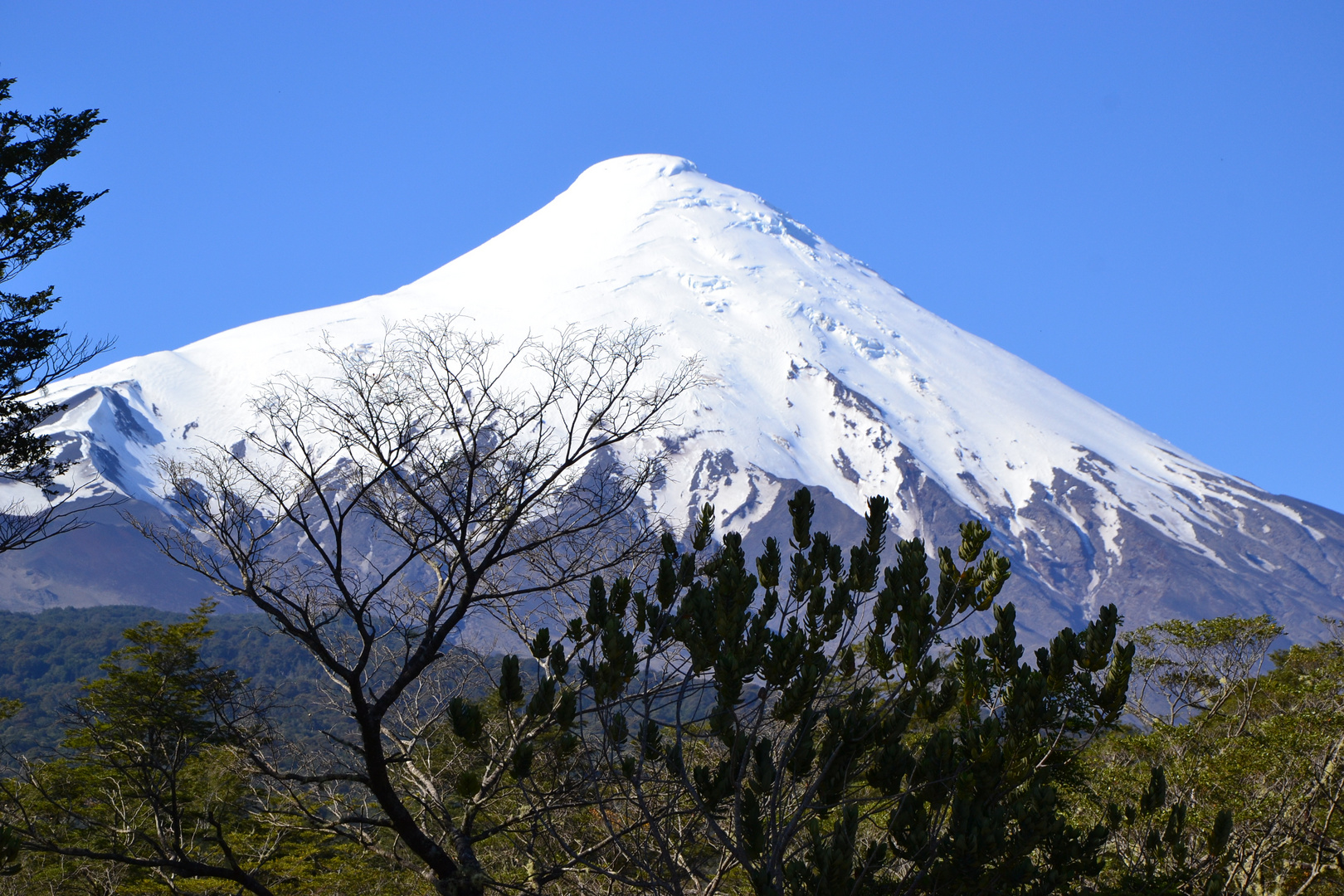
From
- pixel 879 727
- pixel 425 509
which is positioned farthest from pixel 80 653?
pixel 879 727

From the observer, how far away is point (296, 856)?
13.9 meters

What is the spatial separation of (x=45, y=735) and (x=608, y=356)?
171 feet

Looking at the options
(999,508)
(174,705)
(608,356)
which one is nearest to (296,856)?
(174,705)

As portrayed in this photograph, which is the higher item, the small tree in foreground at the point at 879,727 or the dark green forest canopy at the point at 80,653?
the small tree in foreground at the point at 879,727

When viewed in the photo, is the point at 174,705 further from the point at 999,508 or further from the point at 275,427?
the point at 999,508

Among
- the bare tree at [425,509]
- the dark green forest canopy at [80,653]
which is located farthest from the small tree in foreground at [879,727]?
the dark green forest canopy at [80,653]

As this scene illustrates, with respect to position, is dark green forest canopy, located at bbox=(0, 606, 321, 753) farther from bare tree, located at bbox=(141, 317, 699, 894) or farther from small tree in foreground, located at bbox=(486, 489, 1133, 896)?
small tree in foreground, located at bbox=(486, 489, 1133, 896)

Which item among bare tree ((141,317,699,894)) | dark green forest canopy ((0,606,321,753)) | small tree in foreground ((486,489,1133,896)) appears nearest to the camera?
small tree in foreground ((486,489,1133,896))

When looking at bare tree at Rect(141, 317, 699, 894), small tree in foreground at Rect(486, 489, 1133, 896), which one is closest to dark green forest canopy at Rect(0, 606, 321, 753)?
bare tree at Rect(141, 317, 699, 894)

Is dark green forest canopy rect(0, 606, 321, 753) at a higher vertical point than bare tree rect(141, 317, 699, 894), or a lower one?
lower

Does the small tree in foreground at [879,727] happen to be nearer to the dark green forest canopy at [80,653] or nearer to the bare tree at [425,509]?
the bare tree at [425,509]

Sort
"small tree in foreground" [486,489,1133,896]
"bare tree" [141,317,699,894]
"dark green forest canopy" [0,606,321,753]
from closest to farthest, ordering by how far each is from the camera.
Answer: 1. "small tree in foreground" [486,489,1133,896]
2. "bare tree" [141,317,699,894]
3. "dark green forest canopy" [0,606,321,753]

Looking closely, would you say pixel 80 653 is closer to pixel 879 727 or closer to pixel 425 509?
pixel 425 509

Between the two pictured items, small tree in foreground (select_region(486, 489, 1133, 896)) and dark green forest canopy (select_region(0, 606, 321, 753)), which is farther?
dark green forest canopy (select_region(0, 606, 321, 753))
